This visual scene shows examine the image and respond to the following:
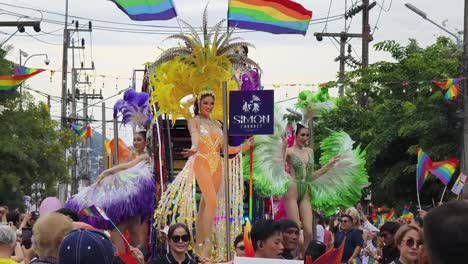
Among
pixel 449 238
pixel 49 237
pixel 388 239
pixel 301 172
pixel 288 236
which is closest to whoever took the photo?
pixel 449 238

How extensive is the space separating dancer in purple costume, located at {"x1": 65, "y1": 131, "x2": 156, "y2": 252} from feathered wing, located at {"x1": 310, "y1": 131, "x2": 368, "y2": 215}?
6.13 feet

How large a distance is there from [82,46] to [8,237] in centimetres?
6424

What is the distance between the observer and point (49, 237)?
5188 millimetres

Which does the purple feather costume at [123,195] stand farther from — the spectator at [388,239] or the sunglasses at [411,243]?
the sunglasses at [411,243]

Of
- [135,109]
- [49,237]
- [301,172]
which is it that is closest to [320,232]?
[301,172]

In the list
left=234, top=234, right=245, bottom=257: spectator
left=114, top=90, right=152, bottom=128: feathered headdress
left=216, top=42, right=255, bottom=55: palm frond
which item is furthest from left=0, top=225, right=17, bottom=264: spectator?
left=114, top=90, right=152, bottom=128: feathered headdress

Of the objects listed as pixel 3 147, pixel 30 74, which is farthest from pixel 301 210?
pixel 3 147

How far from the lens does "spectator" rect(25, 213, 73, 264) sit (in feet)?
16.9

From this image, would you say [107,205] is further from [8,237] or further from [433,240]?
[433,240]

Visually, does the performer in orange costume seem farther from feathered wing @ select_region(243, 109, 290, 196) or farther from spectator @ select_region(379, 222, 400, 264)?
spectator @ select_region(379, 222, 400, 264)

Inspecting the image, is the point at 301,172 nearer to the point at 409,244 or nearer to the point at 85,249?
the point at 409,244

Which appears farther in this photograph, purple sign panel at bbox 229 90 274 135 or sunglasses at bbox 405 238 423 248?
purple sign panel at bbox 229 90 274 135

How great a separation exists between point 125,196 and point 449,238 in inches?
354

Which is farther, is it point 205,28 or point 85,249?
point 205,28
